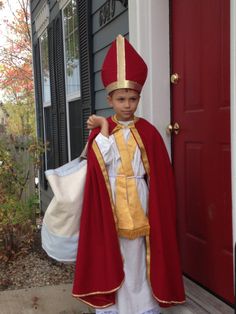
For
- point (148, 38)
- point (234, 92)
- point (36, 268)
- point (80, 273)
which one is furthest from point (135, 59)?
point (36, 268)

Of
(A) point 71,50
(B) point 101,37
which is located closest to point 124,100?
(B) point 101,37

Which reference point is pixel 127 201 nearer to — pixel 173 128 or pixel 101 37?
pixel 173 128

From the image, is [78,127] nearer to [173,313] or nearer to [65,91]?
[65,91]

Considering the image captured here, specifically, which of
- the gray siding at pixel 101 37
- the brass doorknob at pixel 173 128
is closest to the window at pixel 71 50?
the gray siding at pixel 101 37

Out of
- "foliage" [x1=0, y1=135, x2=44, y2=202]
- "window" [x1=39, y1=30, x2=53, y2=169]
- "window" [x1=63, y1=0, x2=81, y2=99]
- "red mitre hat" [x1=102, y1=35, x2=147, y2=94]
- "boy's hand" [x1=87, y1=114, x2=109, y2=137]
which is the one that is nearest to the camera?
"red mitre hat" [x1=102, y1=35, x2=147, y2=94]

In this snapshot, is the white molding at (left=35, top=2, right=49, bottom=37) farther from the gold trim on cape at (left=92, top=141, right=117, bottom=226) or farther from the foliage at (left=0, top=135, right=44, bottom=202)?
the gold trim on cape at (left=92, top=141, right=117, bottom=226)

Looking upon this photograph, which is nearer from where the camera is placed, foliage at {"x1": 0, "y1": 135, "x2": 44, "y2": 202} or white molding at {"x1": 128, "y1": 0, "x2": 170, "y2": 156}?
white molding at {"x1": 128, "y1": 0, "x2": 170, "y2": 156}

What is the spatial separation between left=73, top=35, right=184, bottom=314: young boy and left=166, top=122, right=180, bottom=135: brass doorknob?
2.01ft

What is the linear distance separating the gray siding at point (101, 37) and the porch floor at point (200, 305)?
1.96 metres

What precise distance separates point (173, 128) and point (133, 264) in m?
1.06

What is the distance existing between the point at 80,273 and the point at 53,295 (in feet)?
4.45

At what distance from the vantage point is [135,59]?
7.95ft

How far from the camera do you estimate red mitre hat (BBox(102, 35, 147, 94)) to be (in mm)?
2391

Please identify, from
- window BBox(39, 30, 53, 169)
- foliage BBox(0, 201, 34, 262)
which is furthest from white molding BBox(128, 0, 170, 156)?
window BBox(39, 30, 53, 169)
